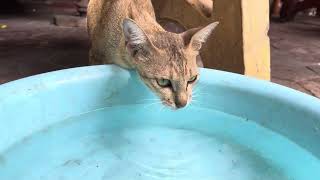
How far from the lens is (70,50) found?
326 cm

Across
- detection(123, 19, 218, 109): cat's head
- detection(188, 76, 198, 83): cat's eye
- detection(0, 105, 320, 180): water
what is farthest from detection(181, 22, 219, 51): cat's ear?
detection(0, 105, 320, 180): water

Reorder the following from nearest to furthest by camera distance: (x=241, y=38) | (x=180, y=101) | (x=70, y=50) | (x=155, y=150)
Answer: (x=180, y=101), (x=155, y=150), (x=241, y=38), (x=70, y=50)

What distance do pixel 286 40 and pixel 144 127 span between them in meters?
2.62

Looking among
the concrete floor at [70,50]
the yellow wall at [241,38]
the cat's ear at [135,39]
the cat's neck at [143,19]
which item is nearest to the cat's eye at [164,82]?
the cat's ear at [135,39]

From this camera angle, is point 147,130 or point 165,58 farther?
point 147,130

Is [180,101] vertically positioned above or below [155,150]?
above

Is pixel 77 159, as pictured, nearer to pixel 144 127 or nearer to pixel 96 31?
pixel 144 127

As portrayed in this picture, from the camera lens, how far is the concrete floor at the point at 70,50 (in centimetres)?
273

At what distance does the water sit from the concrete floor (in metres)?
1.14

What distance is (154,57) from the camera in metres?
1.39

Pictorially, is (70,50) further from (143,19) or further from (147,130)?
(147,130)

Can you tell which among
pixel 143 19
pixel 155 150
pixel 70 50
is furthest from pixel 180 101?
pixel 70 50

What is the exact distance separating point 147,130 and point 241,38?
0.63 meters

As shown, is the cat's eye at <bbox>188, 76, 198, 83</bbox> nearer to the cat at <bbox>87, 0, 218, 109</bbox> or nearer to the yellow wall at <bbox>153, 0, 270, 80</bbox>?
the cat at <bbox>87, 0, 218, 109</bbox>
